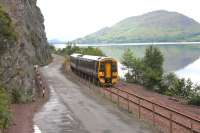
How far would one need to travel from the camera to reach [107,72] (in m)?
42.7

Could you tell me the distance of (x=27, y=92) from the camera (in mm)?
27625

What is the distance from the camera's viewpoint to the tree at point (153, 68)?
52.9 meters

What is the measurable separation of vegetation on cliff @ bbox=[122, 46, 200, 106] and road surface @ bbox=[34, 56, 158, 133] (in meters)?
13.5

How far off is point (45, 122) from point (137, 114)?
5735 mm

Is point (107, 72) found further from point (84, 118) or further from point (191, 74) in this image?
point (191, 74)

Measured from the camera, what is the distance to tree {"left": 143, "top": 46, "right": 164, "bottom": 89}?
52875mm

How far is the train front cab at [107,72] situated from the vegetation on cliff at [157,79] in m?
8.11

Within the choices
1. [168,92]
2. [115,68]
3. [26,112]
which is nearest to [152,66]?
[168,92]

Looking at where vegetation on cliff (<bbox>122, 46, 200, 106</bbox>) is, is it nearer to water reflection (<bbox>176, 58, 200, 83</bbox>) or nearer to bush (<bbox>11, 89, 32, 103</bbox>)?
water reflection (<bbox>176, 58, 200, 83</bbox>)

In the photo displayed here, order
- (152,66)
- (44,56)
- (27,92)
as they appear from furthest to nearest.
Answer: (44,56) < (152,66) < (27,92)

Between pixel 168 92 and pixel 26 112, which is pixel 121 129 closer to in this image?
pixel 26 112

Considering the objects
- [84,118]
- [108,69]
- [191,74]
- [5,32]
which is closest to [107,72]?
[108,69]

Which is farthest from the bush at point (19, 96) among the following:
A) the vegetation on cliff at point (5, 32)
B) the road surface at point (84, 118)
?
the vegetation on cliff at point (5, 32)

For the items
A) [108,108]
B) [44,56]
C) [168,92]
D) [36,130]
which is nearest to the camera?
[36,130]
